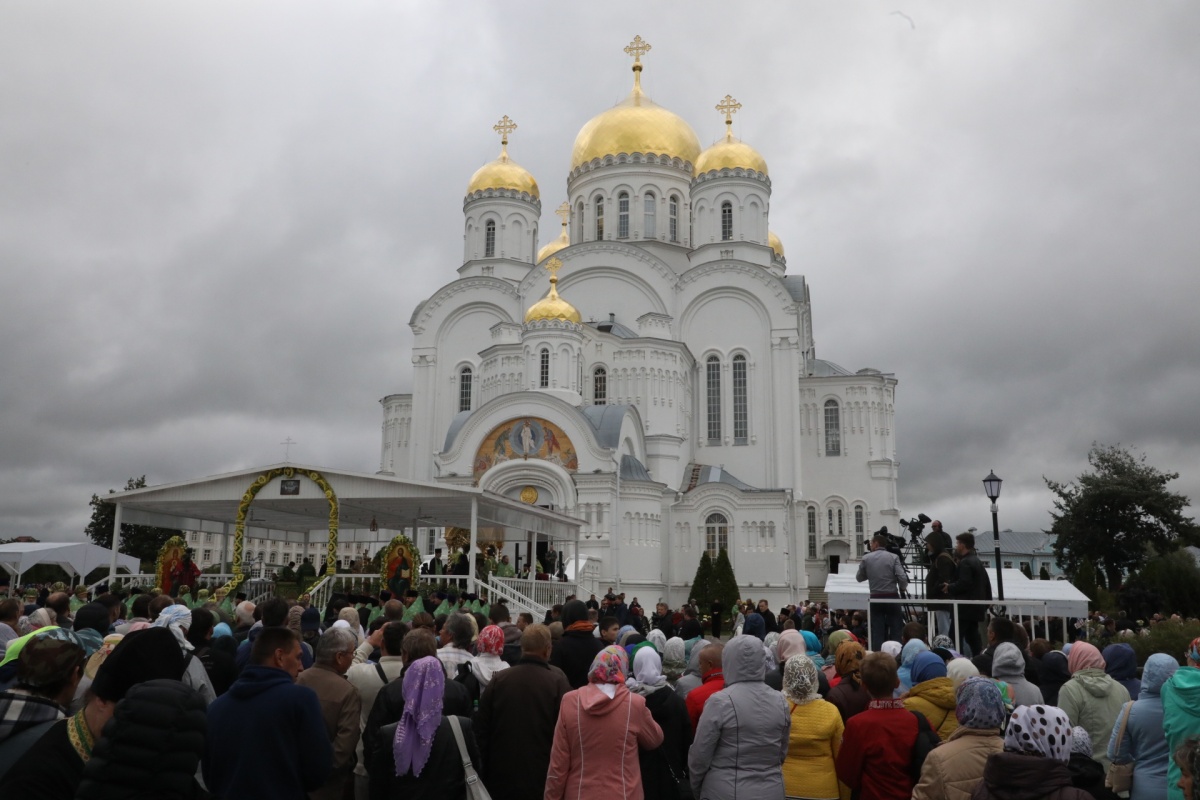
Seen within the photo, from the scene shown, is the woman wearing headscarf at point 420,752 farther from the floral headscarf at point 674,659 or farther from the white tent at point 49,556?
the white tent at point 49,556

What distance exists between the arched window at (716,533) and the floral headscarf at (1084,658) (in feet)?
93.0

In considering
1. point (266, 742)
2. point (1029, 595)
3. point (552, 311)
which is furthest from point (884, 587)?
point (552, 311)

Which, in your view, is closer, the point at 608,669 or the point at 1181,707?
the point at 1181,707

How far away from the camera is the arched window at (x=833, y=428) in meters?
42.2

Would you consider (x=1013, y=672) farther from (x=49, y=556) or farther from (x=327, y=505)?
(x=49, y=556)

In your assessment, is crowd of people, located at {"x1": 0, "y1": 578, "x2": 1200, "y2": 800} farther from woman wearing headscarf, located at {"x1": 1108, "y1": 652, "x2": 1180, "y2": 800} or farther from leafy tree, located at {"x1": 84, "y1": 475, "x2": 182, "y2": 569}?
leafy tree, located at {"x1": 84, "y1": 475, "x2": 182, "y2": 569}

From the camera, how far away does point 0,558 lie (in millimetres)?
31469

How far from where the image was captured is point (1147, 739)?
5527 millimetres

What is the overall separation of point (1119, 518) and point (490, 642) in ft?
145

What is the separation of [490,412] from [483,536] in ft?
15.0

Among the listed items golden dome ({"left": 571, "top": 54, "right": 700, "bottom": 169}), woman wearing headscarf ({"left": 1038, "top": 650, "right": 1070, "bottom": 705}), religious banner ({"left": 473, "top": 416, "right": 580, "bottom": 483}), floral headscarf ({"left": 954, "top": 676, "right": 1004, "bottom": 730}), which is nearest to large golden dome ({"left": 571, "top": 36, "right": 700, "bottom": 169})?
golden dome ({"left": 571, "top": 54, "right": 700, "bottom": 169})

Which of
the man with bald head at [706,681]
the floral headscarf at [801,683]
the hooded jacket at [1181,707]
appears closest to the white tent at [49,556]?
the man with bald head at [706,681]

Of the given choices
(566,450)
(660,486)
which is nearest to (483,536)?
(566,450)

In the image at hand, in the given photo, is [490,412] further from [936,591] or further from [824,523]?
[936,591]
